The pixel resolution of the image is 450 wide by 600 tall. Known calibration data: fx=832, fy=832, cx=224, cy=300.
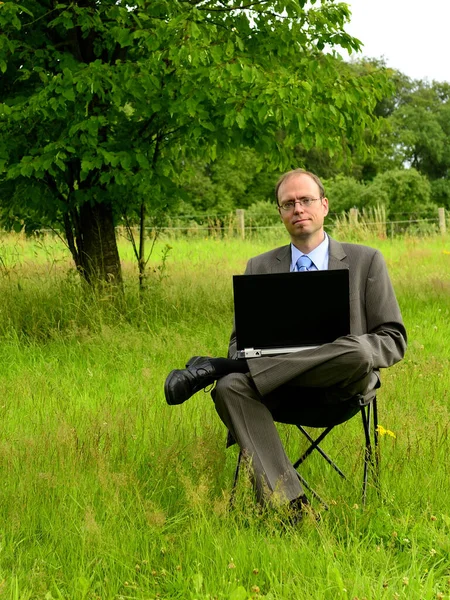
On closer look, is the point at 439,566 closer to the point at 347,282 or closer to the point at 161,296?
the point at 347,282

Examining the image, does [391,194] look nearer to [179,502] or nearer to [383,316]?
[383,316]

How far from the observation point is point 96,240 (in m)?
8.63

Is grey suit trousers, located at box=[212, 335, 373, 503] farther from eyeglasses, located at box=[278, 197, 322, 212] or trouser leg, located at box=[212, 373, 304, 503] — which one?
eyeglasses, located at box=[278, 197, 322, 212]

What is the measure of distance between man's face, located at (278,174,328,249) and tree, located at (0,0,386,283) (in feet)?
10.3

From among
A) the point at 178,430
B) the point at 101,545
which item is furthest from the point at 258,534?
the point at 178,430

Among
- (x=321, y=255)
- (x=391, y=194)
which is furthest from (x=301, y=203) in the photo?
(x=391, y=194)

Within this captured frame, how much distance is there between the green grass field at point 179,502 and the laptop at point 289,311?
64 cm

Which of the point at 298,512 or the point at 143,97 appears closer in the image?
the point at 298,512

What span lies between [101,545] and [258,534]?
0.61 meters

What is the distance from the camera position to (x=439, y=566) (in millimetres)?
3219

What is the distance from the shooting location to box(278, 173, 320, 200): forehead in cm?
377

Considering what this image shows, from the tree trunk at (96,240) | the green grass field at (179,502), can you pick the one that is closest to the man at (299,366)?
the green grass field at (179,502)

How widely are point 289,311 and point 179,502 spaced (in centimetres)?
101

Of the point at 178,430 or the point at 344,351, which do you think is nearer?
the point at 344,351
